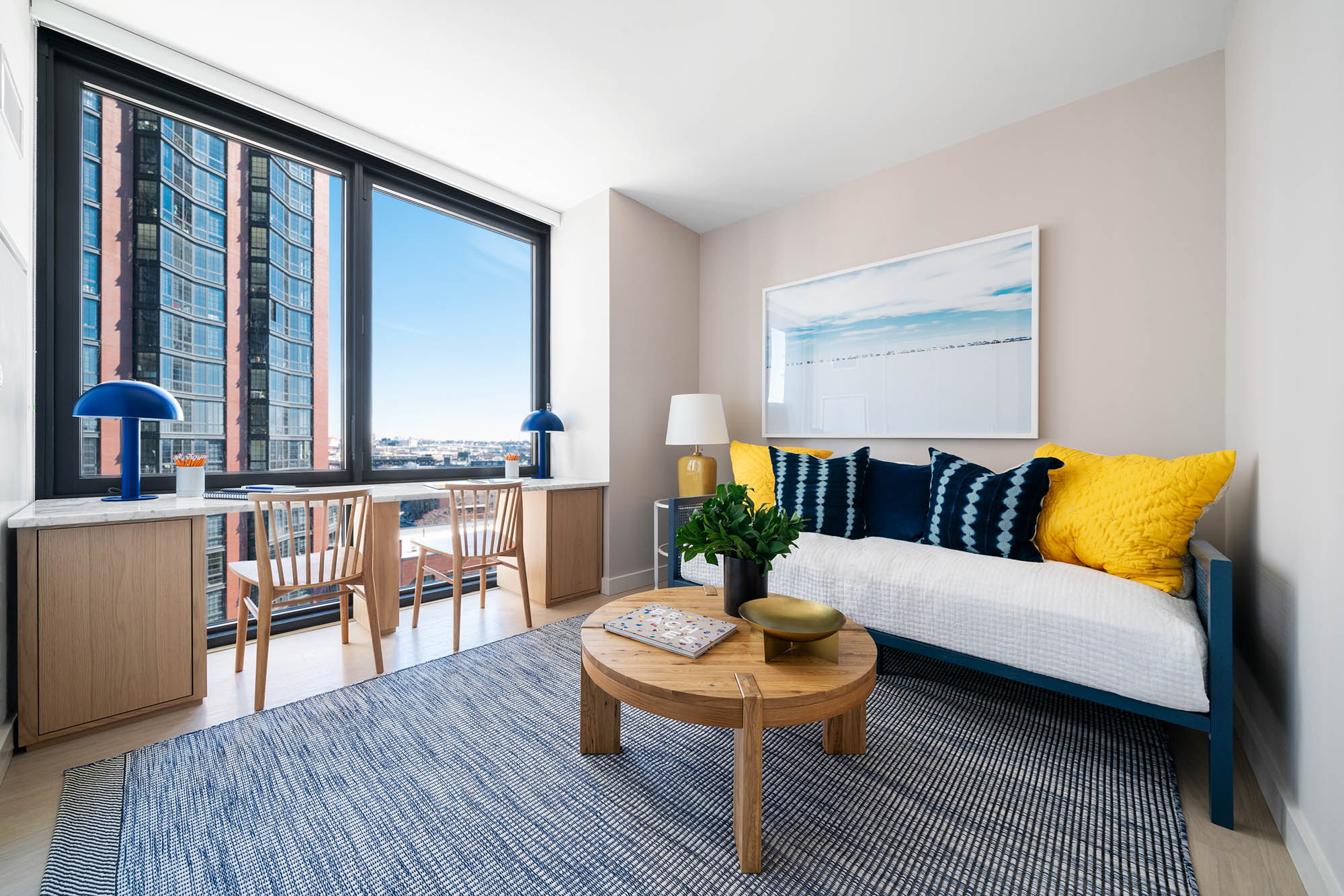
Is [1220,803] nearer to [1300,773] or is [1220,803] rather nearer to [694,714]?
[1300,773]

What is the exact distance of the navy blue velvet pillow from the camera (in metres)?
2.55

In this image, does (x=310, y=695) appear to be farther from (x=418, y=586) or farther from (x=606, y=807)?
(x=606, y=807)

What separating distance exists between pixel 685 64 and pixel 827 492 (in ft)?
6.77

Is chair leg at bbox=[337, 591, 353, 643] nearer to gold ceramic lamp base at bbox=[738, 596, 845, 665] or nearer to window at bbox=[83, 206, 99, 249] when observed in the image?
window at bbox=[83, 206, 99, 249]

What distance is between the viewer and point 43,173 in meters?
2.09

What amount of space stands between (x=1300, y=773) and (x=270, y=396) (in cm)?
399

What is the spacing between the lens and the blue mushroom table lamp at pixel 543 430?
347cm

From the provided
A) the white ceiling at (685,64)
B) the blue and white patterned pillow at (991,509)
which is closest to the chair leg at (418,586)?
the white ceiling at (685,64)

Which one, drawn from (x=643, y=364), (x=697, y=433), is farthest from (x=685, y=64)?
(x=697, y=433)

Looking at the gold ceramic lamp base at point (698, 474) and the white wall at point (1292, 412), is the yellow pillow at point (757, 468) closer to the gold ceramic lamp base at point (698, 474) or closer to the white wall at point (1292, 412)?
the gold ceramic lamp base at point (698, 474)

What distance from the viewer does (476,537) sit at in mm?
2688

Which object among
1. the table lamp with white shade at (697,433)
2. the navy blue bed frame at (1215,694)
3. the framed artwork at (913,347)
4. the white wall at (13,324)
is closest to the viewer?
the navy blue bed frame at (1215,694)

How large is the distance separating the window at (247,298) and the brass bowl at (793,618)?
1.69 m

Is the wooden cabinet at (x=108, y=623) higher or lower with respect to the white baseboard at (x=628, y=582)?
higher
